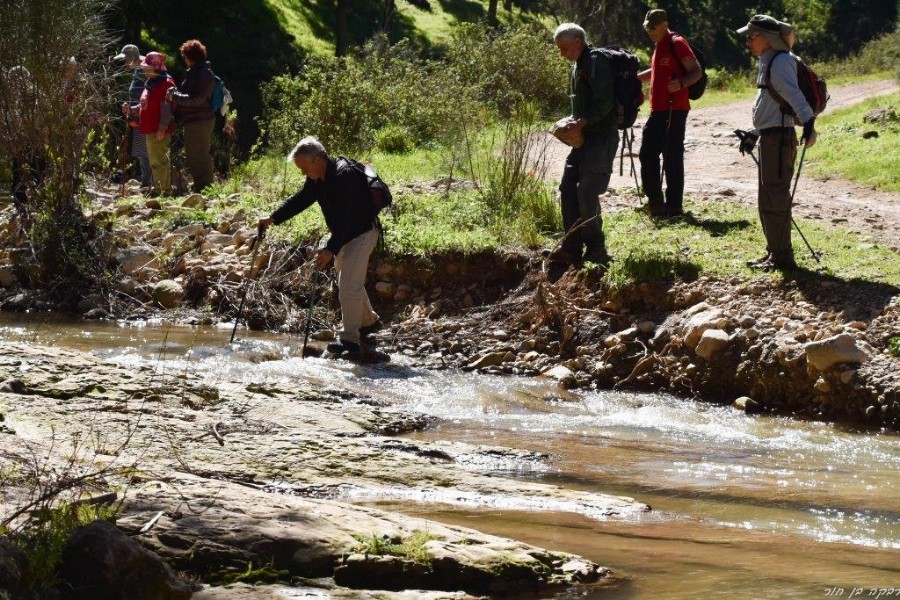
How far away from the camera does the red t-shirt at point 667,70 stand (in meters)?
11.4

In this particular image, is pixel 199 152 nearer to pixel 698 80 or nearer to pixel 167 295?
pixel 167 295

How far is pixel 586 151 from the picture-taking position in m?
10.7

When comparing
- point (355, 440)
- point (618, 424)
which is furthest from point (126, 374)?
point (618, 424)

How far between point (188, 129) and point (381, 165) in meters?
3.18

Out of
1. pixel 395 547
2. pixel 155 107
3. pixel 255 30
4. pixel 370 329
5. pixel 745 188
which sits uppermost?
pixel 255 30

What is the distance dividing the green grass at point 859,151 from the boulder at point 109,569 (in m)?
11.6

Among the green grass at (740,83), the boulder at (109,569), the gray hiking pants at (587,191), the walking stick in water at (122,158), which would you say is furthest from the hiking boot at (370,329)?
the green grass at (740,83)

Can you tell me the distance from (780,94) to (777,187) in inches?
31.2

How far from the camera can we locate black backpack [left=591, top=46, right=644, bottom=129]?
411 inches

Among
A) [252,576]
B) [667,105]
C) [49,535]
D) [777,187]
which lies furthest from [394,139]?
[49,535]

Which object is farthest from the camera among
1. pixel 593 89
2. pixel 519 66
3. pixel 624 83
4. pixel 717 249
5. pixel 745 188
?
pixel 519 66

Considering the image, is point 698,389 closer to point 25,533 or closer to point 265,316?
point 265,316

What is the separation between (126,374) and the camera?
25.8 feet

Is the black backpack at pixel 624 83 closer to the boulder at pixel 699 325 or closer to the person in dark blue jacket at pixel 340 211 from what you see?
the boulder at pixel 699 325
